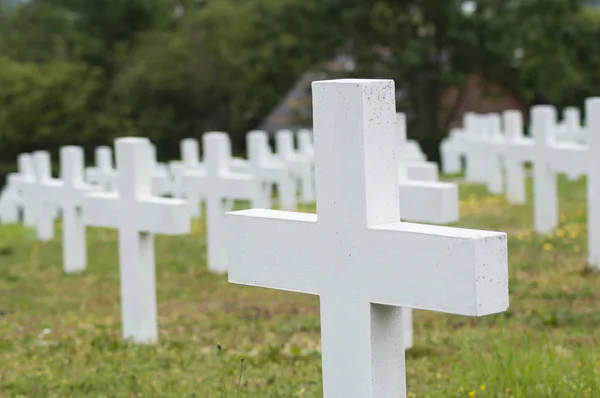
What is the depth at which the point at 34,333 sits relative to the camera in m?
7.23

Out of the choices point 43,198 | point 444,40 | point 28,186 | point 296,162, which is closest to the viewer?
point 43,198

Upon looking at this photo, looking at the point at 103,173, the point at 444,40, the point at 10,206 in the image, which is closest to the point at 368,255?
the point at 103,173

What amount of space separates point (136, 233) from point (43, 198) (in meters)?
4.89

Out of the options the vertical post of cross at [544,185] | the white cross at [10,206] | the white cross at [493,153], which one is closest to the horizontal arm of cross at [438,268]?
the vertical post of cross at [544,185]

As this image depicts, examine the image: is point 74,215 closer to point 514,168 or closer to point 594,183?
point 594,183

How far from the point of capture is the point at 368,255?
3391mm

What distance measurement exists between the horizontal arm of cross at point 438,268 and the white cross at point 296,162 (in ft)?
33.4

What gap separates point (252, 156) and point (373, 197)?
8846 millimetres

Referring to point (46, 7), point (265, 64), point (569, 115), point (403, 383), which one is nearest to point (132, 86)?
point (265, 64)

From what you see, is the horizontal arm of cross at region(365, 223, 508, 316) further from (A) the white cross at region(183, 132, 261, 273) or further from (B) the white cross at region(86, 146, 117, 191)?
(B) the white cross at region(86, 146, 117, 191)

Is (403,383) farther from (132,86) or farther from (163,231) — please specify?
(132,86)

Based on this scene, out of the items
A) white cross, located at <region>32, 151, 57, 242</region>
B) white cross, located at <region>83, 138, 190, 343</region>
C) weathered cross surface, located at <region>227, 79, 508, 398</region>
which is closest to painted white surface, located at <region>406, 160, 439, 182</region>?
white cross, located at <region>83, 138, 190, 343</region>

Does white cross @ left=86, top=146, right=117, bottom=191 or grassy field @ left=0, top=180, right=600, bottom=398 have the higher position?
white cross @ left=86, top=146, right=117, bottom=191

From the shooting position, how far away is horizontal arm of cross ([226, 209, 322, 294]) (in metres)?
3.58
